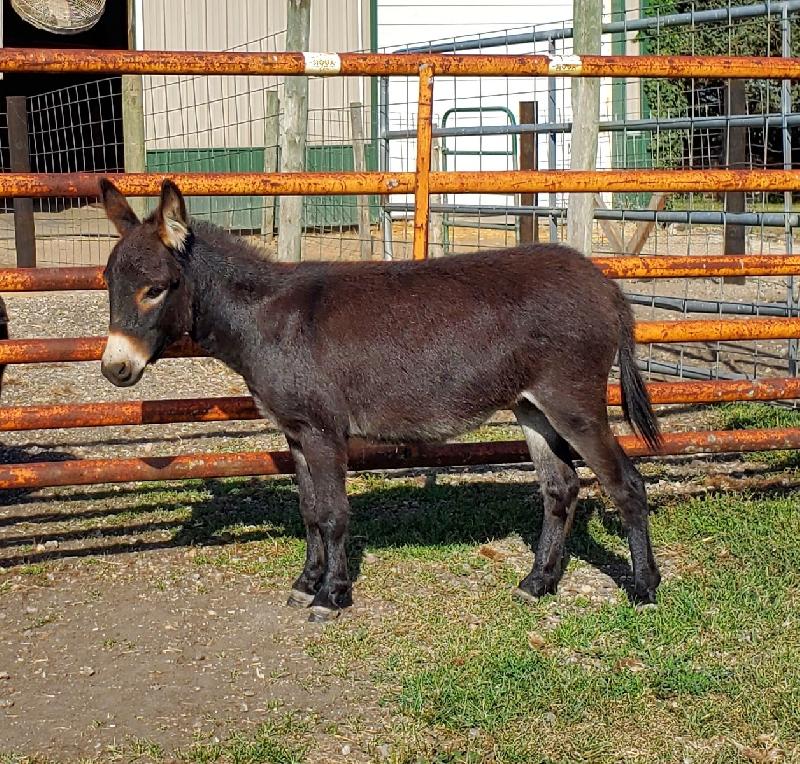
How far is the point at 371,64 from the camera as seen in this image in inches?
203

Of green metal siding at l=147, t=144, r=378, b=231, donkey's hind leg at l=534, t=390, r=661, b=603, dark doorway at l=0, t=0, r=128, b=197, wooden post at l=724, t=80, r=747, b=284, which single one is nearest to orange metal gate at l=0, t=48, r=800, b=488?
donkey's hind leg at l=534, t=390, r=661, b=603

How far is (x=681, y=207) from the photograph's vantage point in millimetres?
14969

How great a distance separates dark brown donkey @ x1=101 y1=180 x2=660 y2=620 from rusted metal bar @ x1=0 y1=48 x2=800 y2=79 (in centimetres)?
61

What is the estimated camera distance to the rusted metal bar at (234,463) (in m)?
5.19

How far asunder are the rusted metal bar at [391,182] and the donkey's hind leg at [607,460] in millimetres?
1082

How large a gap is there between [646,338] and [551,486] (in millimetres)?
903

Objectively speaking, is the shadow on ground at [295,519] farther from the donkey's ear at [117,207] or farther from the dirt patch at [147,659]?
the donkey's ear at [117,207]

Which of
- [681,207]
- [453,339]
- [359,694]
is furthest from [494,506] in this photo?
[681,207]

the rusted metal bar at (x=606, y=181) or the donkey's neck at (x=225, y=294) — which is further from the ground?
the rusted metal bar at (x=606, y=181)

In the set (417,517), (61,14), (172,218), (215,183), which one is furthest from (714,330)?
(61,14)

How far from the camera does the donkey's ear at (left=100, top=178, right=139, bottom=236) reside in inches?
187

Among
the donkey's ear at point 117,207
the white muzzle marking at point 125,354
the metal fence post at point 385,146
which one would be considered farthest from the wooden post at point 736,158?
the white muzzle marking at point 125,354

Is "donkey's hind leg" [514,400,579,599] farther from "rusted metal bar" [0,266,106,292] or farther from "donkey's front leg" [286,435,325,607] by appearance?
"rusted metal bar" [0,266,106,292]

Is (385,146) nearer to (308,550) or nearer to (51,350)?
(51,350)
